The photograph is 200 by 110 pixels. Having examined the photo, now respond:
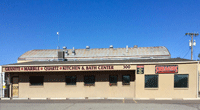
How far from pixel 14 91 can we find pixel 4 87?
115 cm

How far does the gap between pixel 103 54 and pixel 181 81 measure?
1540 centimetres

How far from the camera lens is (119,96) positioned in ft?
51.3

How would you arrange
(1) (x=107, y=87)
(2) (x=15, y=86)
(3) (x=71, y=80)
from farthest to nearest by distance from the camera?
(2) (x=15, y=86) < (3) (x=71, y=80) < (1) (x=107, y=87)

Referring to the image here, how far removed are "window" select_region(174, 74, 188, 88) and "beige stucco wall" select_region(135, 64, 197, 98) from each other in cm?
28

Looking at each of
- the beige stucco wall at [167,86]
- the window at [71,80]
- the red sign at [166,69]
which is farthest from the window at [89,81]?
the red sign at [166,69]

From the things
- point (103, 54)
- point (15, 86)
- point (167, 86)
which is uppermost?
point (103, 54)

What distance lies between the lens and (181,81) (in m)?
14.4

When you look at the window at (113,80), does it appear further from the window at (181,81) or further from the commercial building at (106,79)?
the window at (181,81)

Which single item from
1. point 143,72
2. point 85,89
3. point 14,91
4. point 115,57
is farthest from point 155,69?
point 14,91

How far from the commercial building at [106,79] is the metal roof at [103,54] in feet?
33.5

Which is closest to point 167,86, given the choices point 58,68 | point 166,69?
point 166,69

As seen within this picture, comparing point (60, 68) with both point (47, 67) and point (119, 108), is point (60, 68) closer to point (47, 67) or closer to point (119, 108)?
point (47, 67)

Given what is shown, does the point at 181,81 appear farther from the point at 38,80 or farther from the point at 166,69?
the point at 38,80

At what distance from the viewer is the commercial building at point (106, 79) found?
14344 mm
